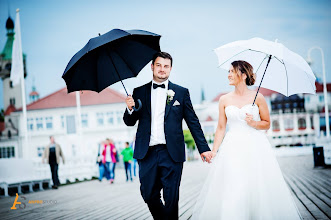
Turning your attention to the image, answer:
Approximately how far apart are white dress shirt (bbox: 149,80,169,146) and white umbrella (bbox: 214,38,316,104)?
48.1 inches

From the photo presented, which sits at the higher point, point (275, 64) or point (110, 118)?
point (275, 64)

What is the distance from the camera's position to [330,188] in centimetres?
1132

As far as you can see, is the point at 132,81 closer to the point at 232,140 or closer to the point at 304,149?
the point at 232,140

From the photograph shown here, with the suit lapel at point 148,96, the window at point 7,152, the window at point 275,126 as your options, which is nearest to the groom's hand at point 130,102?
the suit lapel at point 148,96

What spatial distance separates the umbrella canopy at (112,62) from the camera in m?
5.69

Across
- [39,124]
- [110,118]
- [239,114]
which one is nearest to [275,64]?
[239,114]

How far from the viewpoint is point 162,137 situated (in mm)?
5402

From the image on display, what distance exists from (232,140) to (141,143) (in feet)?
4.24

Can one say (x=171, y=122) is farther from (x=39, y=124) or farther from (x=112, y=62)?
(x=39, y=124)

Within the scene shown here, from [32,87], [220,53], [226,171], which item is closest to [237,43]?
[220,53]

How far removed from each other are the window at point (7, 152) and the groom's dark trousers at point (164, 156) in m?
75.3

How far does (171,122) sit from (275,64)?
1999mm

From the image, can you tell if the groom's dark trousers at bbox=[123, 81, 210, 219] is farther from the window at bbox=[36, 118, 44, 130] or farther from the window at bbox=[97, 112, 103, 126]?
the window at bbox=[36, 118, 44, 130]

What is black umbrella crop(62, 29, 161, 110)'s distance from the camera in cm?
569
